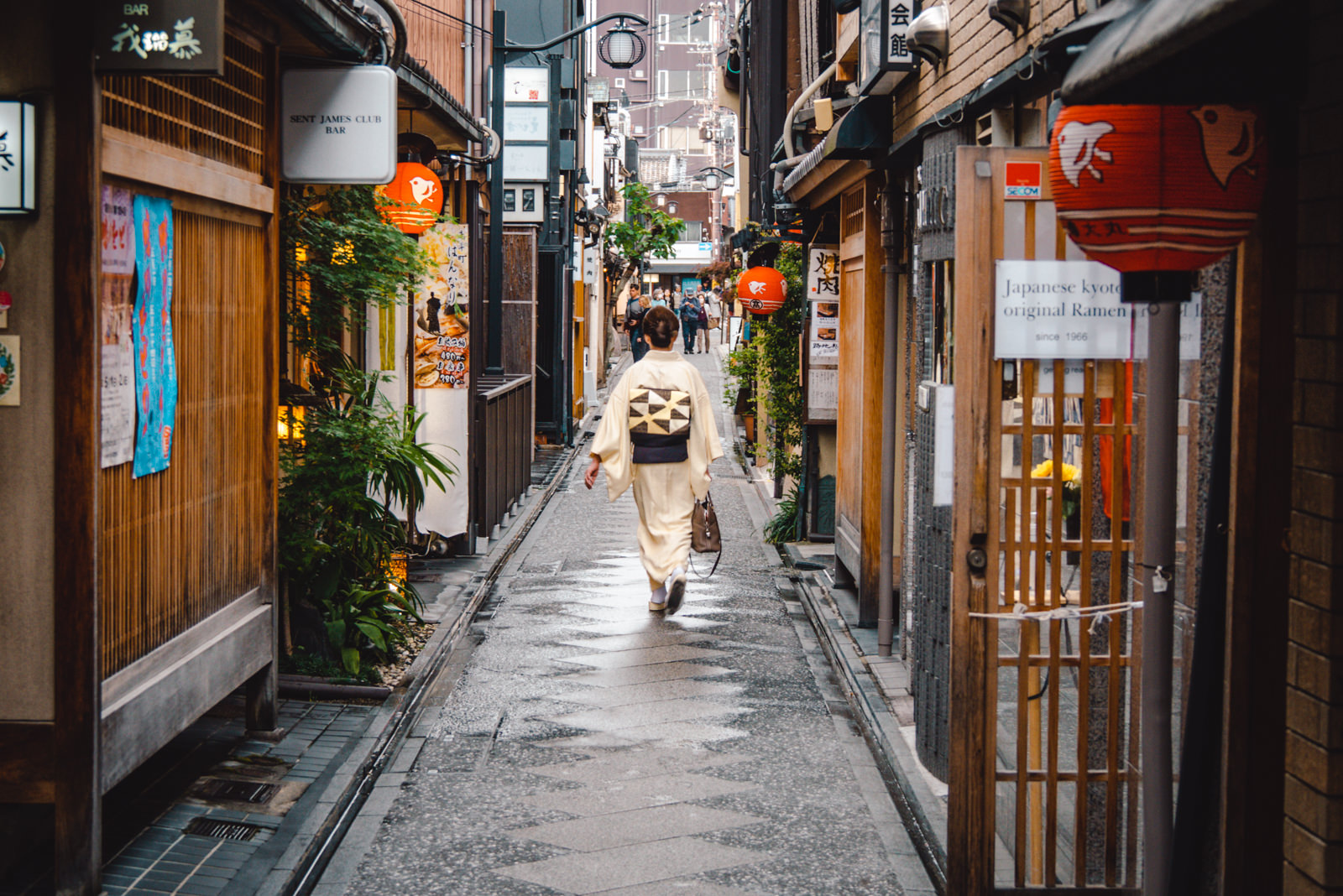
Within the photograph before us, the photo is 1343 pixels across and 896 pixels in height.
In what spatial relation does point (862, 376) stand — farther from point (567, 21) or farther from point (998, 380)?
point (567, 21)

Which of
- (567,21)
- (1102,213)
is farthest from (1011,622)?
(567,21)

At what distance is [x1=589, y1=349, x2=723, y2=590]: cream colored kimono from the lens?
32.8 feet

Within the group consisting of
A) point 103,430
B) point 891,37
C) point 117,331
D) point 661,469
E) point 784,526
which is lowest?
point 784,526

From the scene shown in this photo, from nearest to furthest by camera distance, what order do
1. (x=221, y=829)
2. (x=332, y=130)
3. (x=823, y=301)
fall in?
(x=221, y=829) → (x=332, y=130) → (x=823, y=301)

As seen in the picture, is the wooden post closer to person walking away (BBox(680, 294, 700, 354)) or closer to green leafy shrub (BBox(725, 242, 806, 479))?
green leafy shrub (BBox(725, 242, 806, 479))

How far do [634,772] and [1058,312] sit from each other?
319 cm

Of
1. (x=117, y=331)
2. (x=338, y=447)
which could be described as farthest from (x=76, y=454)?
(x=338, y=447)

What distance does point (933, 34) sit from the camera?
775 centimetres

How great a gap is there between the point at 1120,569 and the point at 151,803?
13.3 ft

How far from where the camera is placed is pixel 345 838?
5.67m

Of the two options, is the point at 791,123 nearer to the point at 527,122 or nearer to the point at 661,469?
the point at 661,469

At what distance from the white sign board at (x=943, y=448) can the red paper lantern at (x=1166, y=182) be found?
2251mm

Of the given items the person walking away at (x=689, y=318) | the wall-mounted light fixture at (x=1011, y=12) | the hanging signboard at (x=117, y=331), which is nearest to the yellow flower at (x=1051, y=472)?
the wall-mounted light fixture at (x=1011, y=12)

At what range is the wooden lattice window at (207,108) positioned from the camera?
510cm
